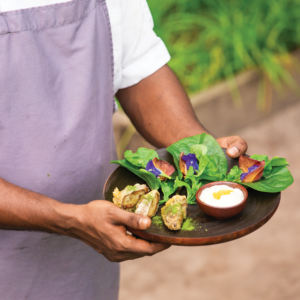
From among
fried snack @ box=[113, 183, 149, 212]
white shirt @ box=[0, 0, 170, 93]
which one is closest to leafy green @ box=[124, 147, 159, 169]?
fried snack @ box=[113, 183, 149, 212]

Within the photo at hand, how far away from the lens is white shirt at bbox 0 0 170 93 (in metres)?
1.44

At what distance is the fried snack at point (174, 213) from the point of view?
1.07 meters

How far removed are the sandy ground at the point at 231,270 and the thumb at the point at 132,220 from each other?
180cm

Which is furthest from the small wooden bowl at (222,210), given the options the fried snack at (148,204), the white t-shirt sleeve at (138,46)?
the white t-shirt sleeve at (138,46)

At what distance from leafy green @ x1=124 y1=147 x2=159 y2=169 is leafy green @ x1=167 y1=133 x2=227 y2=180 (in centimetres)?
8

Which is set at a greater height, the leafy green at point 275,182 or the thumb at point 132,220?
the thumb at point 132,220

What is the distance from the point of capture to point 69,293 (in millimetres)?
1503

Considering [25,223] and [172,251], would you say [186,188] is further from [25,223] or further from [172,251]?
[172,251]

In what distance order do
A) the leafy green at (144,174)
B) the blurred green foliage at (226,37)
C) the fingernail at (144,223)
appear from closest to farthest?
the fingernail at (144,223) < the leafy green at (144,174) < the blurred green foliage at (226,37)

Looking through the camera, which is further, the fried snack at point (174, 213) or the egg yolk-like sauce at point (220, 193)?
the egg yolk-like sauce at point (220, 193)

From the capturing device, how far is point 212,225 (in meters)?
1.11

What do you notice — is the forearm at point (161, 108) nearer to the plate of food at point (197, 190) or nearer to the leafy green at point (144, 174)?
the plate of food at point (197, 190)

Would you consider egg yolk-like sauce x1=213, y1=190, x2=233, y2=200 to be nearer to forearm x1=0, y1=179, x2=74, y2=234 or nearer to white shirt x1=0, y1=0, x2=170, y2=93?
forearm x1=0, y1=179, x2=74, y2=234

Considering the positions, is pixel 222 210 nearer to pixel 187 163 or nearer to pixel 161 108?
pixel 187 163
